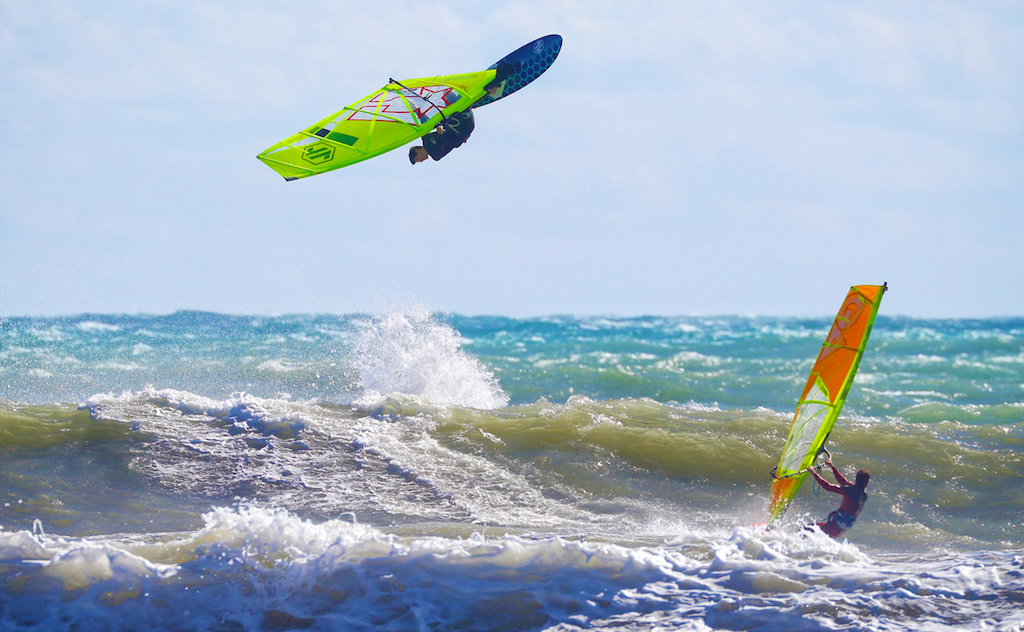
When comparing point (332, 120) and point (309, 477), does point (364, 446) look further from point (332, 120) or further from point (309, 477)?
point (332, 120)


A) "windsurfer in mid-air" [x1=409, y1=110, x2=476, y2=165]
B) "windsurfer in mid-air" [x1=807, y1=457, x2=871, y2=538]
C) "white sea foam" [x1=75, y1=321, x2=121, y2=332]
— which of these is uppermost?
"windsurfer in mid-air" [x1=409, y1=110, x2=476, y2=165]

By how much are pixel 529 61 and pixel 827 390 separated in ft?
16.1

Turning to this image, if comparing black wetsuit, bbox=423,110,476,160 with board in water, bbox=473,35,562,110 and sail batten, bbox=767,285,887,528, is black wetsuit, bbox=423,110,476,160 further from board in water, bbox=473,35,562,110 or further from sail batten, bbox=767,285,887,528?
sail batten, bbox=767,285,887,528

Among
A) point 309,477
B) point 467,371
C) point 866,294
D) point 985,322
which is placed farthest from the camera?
point 985,322

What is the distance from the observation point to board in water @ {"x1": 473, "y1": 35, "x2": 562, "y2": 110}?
923 centimetres

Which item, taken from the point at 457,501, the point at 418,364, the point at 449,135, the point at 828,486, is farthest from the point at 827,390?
the point at 418,364

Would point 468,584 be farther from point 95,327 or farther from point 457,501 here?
point 95,327

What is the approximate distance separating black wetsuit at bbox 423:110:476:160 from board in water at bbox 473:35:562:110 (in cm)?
60

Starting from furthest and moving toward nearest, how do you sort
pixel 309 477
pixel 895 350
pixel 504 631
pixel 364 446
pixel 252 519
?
pixel 895 350 < pixel 364 446 < pixel 309 477 < pixel 252 519 < pixel 504 631

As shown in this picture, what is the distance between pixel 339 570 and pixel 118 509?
2.69 meters

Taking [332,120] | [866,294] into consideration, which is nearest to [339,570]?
[866,294]

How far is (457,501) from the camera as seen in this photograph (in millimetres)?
7023

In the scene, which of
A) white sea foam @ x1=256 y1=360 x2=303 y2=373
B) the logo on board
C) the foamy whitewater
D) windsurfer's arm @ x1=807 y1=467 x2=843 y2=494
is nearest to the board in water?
the logo on board

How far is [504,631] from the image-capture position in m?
4.29
